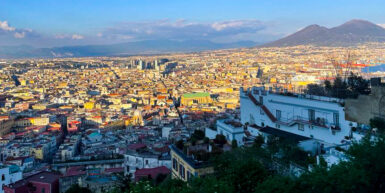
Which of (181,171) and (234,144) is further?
(234,144)

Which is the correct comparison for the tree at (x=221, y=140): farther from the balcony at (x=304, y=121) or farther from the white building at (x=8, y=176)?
the white building at (x=8, y=176)

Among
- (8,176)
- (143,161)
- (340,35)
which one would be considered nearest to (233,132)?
(143,161)

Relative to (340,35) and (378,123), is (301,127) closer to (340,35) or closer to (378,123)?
(378,123)

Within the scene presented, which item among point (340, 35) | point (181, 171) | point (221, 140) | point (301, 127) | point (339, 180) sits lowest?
point (181, 171)

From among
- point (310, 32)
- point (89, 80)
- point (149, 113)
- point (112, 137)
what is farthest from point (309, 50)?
point (112, 137)

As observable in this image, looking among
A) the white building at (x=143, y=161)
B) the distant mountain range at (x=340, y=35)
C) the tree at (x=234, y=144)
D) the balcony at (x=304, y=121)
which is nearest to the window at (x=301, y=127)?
the balcony at (x=304, y=121)
